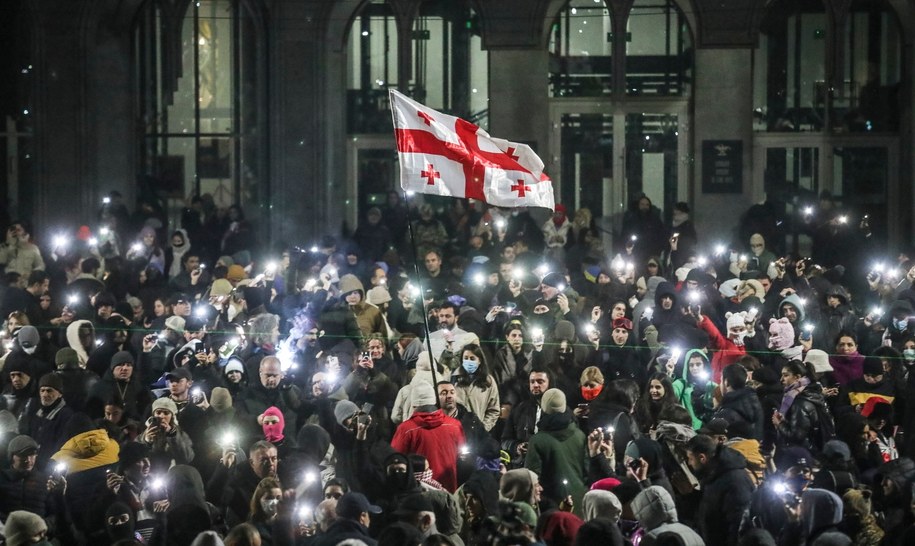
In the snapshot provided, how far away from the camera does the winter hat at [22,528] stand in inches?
405

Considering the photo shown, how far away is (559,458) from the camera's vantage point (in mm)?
12234

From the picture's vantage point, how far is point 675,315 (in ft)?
53.8

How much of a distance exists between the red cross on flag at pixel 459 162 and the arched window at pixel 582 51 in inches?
420

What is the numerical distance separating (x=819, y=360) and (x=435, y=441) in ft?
13.2

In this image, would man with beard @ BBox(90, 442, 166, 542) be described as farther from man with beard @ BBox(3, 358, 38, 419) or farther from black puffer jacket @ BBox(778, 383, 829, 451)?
black puffer jacket @ BBox(778, 383, 829, 451)

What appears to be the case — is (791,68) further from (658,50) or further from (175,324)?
(175,324)

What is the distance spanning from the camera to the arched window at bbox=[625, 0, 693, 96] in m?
24.4

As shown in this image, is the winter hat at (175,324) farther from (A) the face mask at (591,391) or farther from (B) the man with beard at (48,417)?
(A) the face mask at (591,391)

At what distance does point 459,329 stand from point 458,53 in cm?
933

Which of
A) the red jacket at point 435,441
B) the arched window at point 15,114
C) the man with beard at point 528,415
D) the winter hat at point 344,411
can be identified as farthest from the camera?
the arched window at point 15,114

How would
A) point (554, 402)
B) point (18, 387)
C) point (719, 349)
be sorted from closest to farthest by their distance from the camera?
point (554, 402), point (18, 387), point (719, 349)

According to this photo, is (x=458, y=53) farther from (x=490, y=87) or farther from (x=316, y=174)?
(x=316, y=174)

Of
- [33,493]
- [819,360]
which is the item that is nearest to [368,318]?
[819,360]

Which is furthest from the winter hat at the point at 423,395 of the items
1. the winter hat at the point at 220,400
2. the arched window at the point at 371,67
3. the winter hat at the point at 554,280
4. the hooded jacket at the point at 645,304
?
the arched window at the point at 371,67
